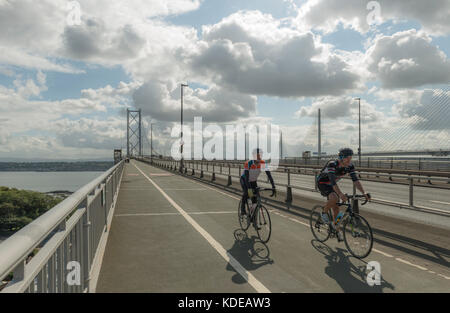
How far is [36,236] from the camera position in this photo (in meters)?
2.11

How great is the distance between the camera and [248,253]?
646 cm

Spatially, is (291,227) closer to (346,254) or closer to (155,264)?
(346,254)

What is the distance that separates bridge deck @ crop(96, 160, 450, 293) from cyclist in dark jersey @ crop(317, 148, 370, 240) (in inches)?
40.2

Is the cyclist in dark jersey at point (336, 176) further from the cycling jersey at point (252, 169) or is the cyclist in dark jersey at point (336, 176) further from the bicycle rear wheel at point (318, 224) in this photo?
the cycling jersey at point (252, 169)

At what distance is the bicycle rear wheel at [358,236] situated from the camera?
5930 mm

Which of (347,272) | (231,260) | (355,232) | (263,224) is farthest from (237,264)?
(355,232)

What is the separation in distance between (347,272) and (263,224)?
237cm

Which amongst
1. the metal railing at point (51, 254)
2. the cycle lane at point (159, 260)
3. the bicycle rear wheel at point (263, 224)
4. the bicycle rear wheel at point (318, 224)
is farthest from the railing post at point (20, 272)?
the bicycle rear wheel at point (318, 224)

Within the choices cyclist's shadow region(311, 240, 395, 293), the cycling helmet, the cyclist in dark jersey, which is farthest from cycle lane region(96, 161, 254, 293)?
the cycling helmet

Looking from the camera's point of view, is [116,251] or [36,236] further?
[116,251]

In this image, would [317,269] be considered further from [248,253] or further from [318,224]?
[318,224]

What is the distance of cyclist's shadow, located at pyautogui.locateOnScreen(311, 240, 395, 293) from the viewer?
4.70m
